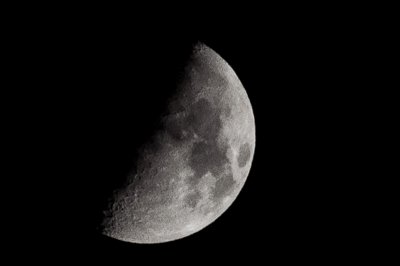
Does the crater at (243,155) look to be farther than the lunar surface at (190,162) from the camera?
Yes

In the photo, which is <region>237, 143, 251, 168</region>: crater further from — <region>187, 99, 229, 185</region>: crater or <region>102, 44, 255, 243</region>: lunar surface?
<region>187, 99, 229, 185</region>: crater

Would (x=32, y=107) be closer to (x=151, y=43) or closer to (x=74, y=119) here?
(x=74, y=119)

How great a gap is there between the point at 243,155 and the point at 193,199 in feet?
1.95

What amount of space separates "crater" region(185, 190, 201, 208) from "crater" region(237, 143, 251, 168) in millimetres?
466

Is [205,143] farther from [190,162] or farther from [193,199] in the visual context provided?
[193,199]

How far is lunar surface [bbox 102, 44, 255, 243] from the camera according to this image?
299 cm

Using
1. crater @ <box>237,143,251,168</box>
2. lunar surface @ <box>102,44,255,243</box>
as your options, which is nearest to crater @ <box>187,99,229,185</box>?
lunar surface @ <box>102,44,255,243</box>

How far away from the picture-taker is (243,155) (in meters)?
3.46

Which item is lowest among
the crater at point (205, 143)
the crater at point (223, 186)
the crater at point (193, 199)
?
the crater at point (193, 199)

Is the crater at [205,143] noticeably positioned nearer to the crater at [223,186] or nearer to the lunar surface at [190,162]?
the lunar surface at [190,162]

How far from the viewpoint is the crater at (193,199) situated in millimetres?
3195

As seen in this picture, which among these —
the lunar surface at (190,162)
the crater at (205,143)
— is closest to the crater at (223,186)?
the lunar surface at (190,162)

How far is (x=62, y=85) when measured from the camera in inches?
108

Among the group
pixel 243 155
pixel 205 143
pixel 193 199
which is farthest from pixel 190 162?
pixel 243 155
